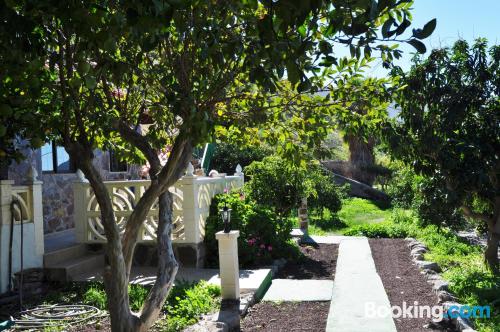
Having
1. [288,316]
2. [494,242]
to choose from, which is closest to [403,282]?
[494,242]

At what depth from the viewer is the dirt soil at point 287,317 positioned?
5652 millimetres

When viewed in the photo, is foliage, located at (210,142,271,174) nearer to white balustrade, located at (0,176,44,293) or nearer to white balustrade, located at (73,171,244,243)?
white balustrade, located at (73,171,244,243)

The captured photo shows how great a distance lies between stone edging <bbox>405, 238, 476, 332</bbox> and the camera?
539 cm

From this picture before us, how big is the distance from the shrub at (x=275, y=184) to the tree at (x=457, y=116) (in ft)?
13.6

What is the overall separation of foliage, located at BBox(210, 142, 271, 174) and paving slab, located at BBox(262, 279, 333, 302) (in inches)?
504

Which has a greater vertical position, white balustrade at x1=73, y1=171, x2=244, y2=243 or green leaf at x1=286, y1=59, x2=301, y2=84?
green leaf at x1=286, y1=59, x2=301, y2=84

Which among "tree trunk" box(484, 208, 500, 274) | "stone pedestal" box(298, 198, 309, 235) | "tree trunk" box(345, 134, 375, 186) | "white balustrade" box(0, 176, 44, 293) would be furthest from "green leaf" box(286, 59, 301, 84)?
"tree trunk" box(345, 134, 375, 186)

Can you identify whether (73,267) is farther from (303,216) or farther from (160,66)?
(303,216)

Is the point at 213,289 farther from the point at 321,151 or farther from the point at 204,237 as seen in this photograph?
the point at 321,151

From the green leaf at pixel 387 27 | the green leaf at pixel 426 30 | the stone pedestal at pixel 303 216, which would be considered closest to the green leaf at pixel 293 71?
the green leaf at pixel 387 27

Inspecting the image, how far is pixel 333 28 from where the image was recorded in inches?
89.8

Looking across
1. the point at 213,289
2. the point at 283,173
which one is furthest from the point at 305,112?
the point at 283,173

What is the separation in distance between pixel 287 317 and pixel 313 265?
342 cm

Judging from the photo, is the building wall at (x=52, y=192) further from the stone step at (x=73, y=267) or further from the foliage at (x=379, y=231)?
the foliage at (x=379, y=231)
